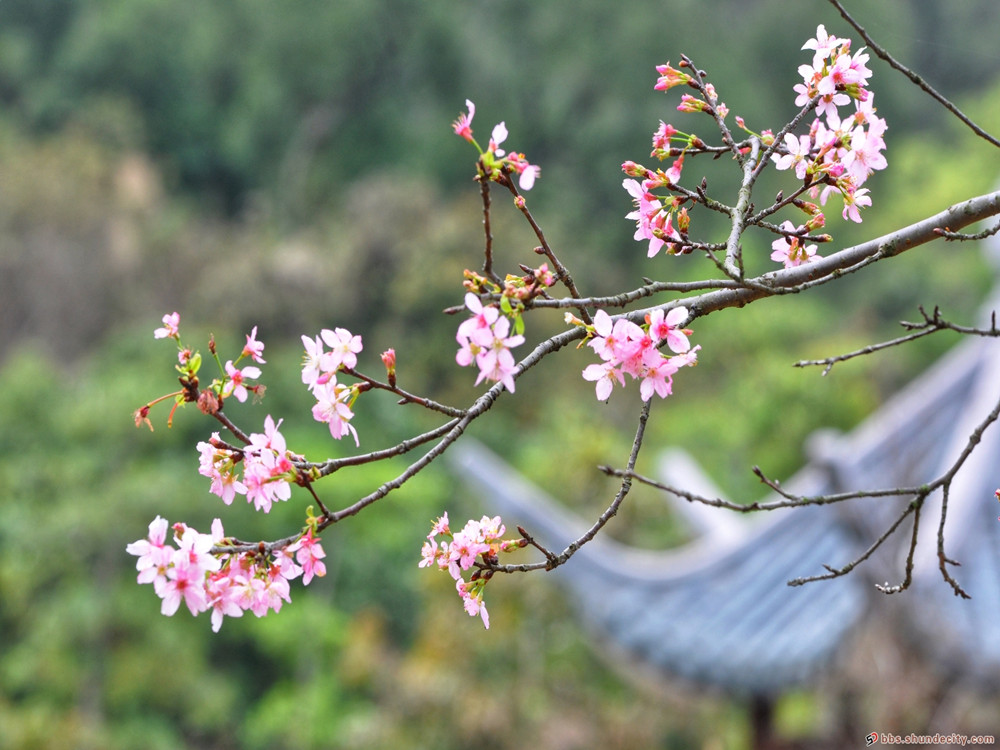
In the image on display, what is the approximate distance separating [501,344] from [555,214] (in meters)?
9.37

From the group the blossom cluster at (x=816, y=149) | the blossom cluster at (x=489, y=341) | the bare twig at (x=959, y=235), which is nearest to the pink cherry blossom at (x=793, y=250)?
the blossom cluster at (x=816, y=149)

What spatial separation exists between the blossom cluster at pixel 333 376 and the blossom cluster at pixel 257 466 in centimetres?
3

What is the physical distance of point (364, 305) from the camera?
8.77 metres

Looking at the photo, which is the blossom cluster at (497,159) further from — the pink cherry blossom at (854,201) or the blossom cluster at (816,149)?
the pink cherry blossom at (854,201)

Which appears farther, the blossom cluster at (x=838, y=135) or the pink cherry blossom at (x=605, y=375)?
the blossom cluster at (x=838, y=135)

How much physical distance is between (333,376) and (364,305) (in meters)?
8.25

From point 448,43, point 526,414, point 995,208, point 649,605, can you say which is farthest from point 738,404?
point 995,208

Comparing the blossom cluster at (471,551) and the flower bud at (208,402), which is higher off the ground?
the flower bud at (208,402)

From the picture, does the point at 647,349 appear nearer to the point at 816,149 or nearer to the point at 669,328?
the point at 669,328

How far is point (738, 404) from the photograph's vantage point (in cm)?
714

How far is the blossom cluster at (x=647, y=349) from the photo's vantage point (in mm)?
596

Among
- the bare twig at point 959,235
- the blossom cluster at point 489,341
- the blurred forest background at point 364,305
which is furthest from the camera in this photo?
the blurred forest background at point 364,305

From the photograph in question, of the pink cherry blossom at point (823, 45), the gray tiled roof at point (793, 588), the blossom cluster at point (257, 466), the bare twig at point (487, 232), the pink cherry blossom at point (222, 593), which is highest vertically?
the gray tiled roof at point (793, 588)

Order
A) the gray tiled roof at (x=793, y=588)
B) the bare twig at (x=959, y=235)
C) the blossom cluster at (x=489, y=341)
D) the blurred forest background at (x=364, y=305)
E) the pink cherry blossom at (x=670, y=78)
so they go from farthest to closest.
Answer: the blurred forest background at (x=364, y=305) → the gray tiled roof at (x=793, y=588) → the pink cherry blossom at (x=670, y=78) → the bare twig at (x=959, y=235) → the blossom cluster at (x=489, y=341)
